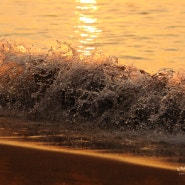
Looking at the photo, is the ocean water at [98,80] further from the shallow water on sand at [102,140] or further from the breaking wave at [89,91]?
the shallow water on sand at [102,140]

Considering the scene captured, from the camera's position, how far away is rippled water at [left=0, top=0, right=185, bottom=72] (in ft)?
55.0

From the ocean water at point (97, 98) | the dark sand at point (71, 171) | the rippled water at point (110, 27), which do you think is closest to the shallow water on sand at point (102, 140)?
the ocean water at point (97, 98)

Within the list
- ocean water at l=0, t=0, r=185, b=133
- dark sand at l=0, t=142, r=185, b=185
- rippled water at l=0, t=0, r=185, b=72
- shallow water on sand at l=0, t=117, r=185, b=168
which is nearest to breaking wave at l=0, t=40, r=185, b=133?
ocean water at l=0, t=0, r=185, b=133

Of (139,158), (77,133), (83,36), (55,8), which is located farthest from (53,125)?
(55,8)

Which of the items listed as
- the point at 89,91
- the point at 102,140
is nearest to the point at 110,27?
the point at 89,91

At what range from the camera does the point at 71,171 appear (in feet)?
25.5

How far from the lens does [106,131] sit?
1002cm

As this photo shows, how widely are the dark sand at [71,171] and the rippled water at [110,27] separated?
6.50 m

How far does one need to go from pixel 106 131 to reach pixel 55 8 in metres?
16.4

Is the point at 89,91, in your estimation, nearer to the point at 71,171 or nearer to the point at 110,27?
the point at 71,171

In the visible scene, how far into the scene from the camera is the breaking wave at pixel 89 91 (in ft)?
33.9

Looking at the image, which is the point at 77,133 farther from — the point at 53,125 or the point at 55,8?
the point at 55,8

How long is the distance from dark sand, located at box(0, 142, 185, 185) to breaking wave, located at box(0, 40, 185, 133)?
1.94 m

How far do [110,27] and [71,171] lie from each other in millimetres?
13278
